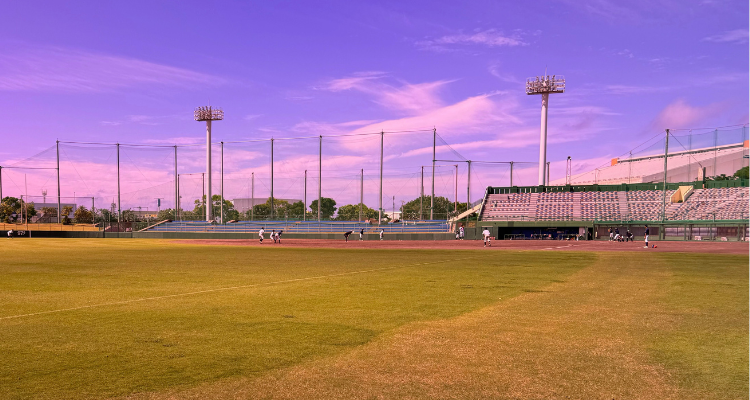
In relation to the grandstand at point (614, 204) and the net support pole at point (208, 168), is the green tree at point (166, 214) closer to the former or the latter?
the net support pole at point (208, 168)

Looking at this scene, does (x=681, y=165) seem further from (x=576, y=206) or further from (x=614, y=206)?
(x=576, y=206)

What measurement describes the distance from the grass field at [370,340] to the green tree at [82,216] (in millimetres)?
87714

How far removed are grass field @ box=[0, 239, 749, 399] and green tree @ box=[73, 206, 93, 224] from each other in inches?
3453

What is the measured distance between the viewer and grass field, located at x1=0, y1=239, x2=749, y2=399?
17.3 ft

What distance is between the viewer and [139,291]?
1202cm

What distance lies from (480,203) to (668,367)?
6866 cm

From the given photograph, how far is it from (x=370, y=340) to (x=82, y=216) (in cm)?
10168

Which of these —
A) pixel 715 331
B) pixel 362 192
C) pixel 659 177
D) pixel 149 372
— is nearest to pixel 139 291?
pixel 149 372

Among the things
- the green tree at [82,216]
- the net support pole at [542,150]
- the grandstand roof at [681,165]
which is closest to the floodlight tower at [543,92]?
the net support pole at [542,150]

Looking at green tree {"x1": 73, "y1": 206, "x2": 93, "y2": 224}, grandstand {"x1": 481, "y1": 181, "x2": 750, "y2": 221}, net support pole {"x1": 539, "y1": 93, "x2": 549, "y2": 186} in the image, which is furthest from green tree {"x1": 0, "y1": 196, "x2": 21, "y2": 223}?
net support pole {"x1": 539, "y1": 93, "x2": 549, "y2": 186}

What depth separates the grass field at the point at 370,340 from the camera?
528 centimetres

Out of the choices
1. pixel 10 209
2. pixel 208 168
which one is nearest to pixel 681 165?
pixel 208 168

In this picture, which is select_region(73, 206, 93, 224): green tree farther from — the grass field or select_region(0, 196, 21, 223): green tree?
the grass field

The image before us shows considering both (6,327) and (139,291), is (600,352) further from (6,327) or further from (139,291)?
(139,291)
